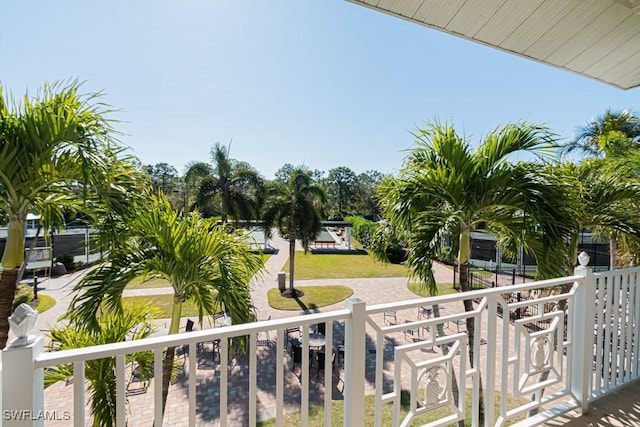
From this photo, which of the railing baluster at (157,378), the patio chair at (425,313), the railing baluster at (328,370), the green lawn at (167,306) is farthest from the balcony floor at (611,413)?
the green lawn at (167,306)

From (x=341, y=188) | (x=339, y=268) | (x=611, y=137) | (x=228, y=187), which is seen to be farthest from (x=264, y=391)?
(x=341, y=188)

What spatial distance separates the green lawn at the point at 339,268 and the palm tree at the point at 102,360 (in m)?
10.6

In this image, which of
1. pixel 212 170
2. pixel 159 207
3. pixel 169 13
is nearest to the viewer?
pixel 159 207

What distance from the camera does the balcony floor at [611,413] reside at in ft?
7.06

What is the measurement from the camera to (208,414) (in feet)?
15.8

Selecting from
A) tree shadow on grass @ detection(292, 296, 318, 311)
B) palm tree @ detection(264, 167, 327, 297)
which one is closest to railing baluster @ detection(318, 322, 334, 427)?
tree shadow on grass @ detection(292, 296, 318, 311)

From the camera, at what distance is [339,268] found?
1585 centimetres

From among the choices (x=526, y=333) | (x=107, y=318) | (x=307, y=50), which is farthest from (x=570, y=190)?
(x=307, y=50)

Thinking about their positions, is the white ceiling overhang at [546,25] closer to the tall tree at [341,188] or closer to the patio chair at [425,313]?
the patio chair at [425,313]

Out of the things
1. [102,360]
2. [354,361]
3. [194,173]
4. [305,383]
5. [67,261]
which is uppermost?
[194,173]

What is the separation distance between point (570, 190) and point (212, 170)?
1156 centimetres

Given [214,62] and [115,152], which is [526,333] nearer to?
[115,152]

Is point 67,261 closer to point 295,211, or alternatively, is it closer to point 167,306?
point 167,306

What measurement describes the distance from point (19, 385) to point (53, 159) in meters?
1.86
